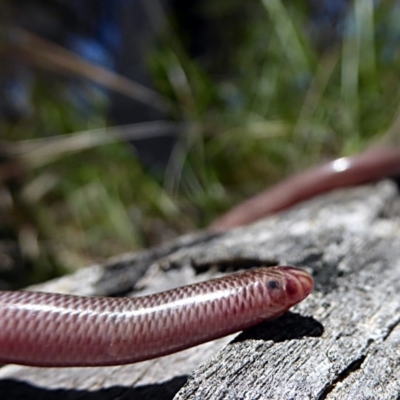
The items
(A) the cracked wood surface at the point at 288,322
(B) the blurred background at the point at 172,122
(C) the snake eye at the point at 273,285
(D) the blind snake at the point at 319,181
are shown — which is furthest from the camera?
(B) the blurred background at the point at 172,122

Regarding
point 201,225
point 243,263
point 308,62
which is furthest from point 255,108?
point 243,263

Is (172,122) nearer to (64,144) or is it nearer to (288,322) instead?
(64,144)

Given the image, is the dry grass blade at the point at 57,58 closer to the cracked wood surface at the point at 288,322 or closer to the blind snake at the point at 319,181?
the blind snake at the point at 319,181

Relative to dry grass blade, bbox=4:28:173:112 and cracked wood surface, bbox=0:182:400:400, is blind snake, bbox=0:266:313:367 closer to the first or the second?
cracked wood surface, bbox=0:182:400:400

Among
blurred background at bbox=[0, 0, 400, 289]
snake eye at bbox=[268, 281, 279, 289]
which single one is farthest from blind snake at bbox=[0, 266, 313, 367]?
blurred background at bbox=[0, 0, 400, 289]

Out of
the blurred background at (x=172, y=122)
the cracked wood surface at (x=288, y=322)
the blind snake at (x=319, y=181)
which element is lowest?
the cracked wood surface at (x=288, y=322)

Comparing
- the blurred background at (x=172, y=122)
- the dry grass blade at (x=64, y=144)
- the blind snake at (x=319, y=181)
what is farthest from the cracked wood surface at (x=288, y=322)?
the dry grass blade at (x=64, y=144)
